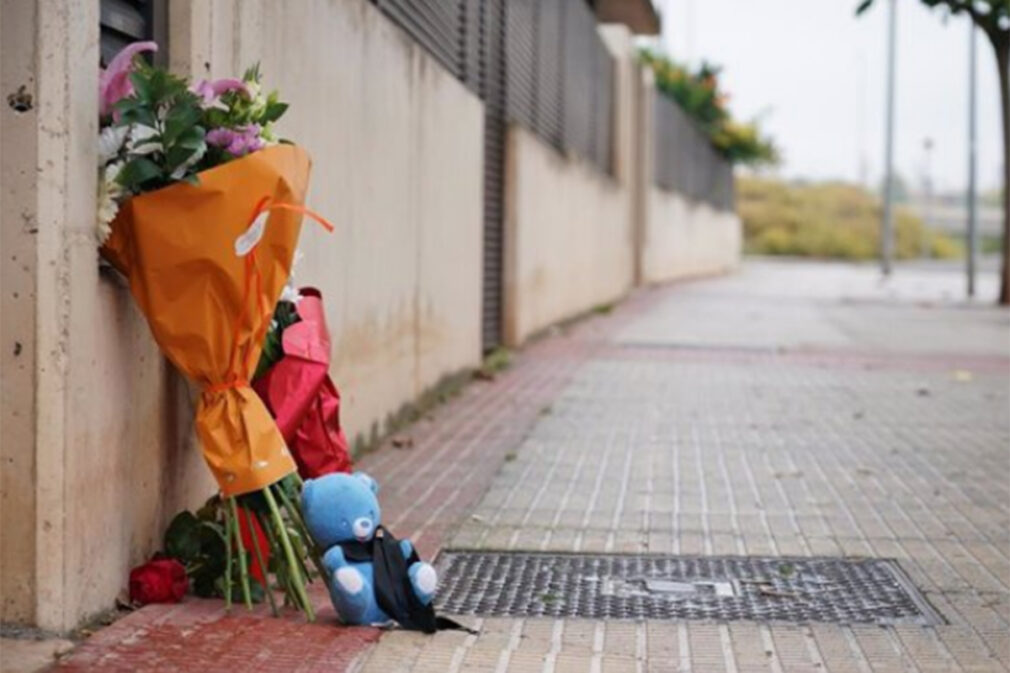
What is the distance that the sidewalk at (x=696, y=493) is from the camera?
5.00 metres

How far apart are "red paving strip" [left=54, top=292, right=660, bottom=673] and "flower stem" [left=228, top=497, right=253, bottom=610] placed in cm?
5

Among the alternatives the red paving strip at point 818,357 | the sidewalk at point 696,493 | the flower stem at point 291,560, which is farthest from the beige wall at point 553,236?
the flower stem at point 291,560

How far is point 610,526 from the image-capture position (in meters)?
7.14

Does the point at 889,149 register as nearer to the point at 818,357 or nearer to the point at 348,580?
the point at 818,357

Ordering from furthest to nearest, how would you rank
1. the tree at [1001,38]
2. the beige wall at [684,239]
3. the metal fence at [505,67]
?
the beige wall at [684,239]
the tree at [1001,38]
the metal fence at [505,67]

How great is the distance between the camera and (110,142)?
5059mm

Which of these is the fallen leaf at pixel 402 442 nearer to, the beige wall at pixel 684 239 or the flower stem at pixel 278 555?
the flower stem at pixel 278 555

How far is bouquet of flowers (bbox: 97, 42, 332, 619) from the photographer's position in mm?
5035

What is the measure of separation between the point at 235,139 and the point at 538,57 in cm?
1302

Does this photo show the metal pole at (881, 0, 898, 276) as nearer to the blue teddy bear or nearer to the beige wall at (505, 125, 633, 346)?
the beige wall at (505, 125, 633, 346)

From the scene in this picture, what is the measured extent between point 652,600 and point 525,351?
10.1m

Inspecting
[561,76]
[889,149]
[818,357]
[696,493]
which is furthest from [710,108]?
[696,493]

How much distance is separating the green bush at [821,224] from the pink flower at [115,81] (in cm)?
7403

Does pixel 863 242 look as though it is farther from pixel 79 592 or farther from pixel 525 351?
pixel 79 592
